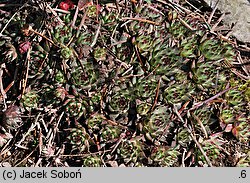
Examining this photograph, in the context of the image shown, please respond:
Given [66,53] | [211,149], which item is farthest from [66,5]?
[211,149]

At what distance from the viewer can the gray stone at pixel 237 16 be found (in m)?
3.68

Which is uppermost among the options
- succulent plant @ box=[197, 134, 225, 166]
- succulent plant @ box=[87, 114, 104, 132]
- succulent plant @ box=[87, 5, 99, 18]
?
succulent plant @ box=[87, 5, 99, 18]

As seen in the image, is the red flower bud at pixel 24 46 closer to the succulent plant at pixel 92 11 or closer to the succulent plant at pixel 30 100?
the succulent plant at pixel 30 100

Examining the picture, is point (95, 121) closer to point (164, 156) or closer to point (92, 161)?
point (92, 161)

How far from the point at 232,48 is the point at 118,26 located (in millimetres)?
839

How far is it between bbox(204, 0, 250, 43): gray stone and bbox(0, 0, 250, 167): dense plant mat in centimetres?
25

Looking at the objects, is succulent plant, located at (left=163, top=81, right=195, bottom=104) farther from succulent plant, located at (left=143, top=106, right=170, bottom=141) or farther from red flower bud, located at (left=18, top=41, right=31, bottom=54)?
red flower bud, located at (left=18, top=41, right=31, bottom=54)

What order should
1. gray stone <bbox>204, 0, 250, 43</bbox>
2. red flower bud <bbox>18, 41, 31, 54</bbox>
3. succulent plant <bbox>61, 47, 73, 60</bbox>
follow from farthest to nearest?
gray stone <bbox>204, 0, 250, 43</bbox>, red flower bud <bbox>18, 41, 31, 54</bbox>, succulent plant <bbox>61, 47, 73, 60</bbox>

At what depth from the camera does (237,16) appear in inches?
146

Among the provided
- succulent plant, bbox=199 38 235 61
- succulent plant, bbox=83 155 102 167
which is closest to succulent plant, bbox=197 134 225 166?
succulent plant, bbox=199 38 235 61

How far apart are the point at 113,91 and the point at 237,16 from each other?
117 centimetres

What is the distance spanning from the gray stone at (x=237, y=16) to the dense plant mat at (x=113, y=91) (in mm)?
245

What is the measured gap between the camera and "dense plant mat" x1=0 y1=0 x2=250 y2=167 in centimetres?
333
